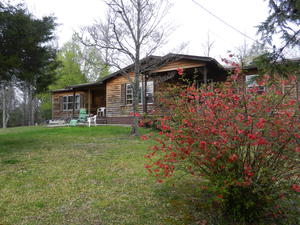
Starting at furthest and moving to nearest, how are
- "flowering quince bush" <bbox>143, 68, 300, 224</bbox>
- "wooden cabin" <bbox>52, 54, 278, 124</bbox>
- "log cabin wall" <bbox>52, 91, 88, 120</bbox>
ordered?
"log cabin wall" <bbox>52, 91, 88, 120</bbox> → "wooden cabin" <bbox>52, 54, 278, 124</bbox> → "flowering quince bush" <bbox>143, 68, 300, 224</bbox>

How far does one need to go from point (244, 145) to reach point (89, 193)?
8.85ft

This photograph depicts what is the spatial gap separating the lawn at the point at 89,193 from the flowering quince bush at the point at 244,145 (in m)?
0.82

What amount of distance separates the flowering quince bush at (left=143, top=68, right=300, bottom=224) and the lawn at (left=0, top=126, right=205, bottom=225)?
816 mm

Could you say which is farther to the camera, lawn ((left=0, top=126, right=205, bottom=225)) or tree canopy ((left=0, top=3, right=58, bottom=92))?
tree canopy ((left=0, top=3, right=58, bottom=92))

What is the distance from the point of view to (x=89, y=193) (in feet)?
13.4

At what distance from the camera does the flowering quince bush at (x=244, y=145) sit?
2514 mm

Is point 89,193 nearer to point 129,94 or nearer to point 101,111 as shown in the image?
point 129,94

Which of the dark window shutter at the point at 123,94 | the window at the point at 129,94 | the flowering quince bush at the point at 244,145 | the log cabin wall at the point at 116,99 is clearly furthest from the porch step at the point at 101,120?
the flowering quince bush at the point at 244,145

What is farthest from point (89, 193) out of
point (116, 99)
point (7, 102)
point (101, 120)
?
point (7, 102)

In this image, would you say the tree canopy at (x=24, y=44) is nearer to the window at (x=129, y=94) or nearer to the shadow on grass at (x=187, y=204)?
the shadow on grass at (x=187, y=204)

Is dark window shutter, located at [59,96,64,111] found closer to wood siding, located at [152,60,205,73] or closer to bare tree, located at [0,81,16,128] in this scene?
bare tree, located at [0,81,16,128]

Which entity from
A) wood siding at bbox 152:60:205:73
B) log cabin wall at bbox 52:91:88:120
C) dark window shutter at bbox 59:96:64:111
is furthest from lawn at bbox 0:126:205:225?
dark window shutter at bbox 59:96:64:111

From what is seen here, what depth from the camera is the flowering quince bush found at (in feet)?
8.25

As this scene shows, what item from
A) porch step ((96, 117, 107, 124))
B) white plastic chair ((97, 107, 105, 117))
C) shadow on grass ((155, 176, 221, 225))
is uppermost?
white plastic chair ((97, 107, 105, 117))
